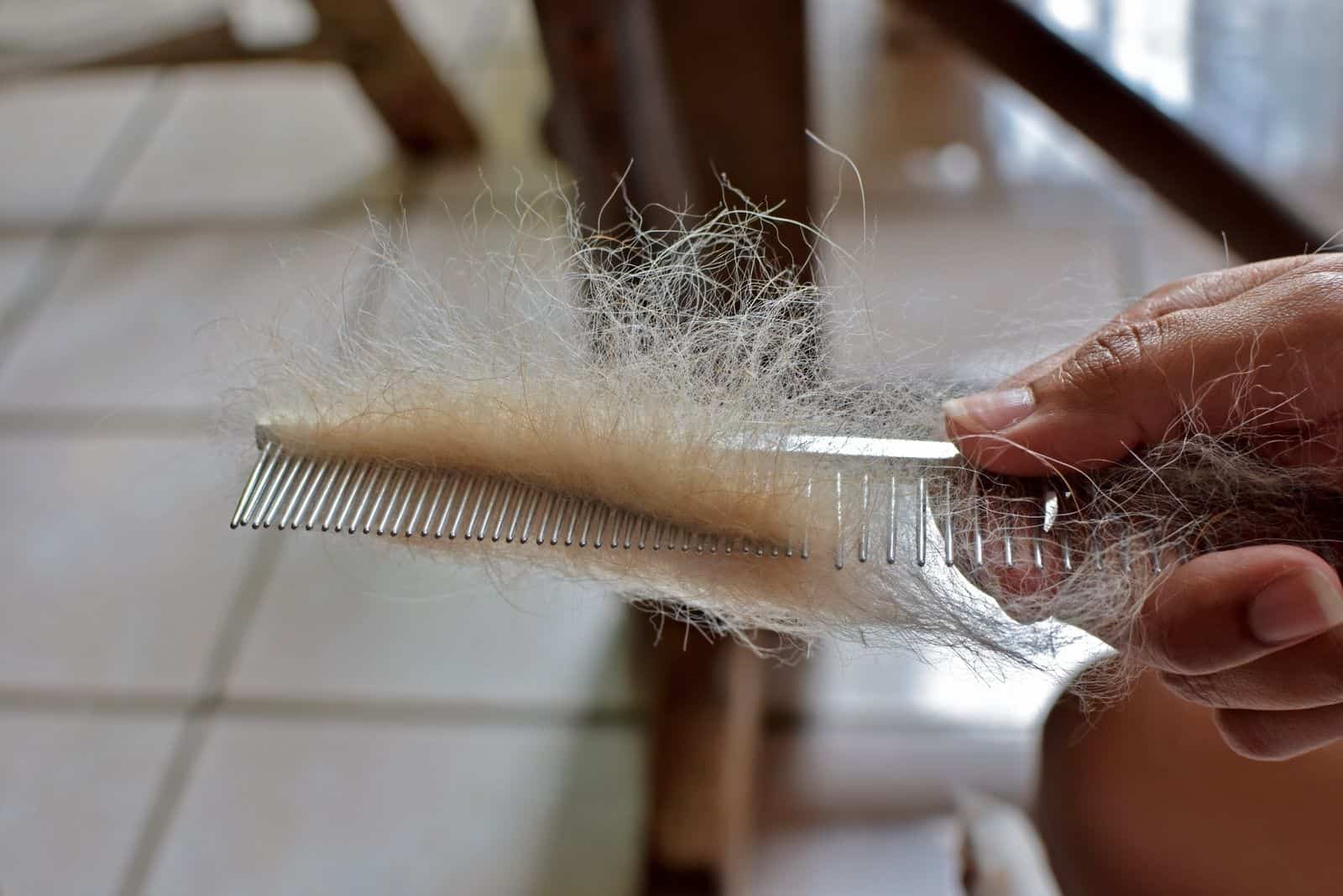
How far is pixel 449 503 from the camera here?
40 centimetres

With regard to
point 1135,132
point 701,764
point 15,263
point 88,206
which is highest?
point 88,206

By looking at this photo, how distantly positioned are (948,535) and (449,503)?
0.66ft

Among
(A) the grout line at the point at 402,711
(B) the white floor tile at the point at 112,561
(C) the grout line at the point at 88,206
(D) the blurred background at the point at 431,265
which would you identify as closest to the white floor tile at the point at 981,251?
(D) the blurred background at the point at 431,265

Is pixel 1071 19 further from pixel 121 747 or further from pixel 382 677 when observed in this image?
pixel 121 747

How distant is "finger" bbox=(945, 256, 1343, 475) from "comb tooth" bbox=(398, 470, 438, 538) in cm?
22

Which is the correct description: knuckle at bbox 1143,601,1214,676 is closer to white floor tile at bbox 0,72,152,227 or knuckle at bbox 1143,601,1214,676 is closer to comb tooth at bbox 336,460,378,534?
comb tooth at bbox 336,460,378,534

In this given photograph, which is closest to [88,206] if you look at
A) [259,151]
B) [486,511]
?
[259,151]

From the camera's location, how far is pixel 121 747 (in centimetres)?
94

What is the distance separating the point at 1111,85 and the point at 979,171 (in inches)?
27.2

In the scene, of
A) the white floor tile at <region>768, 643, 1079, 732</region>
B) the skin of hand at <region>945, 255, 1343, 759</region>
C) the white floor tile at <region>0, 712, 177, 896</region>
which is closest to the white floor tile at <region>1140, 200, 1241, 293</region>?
the white floor tile at <region>768, 643, 1079, 732</region>

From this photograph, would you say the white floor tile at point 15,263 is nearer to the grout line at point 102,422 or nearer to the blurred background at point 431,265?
the blurred background at point 431,265

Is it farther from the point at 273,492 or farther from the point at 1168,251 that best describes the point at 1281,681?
the point at 1168,251

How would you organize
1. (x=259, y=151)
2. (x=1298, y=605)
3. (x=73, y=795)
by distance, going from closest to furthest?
(x=1298, y=605), (x=73, y=795), (x=259, y=151)

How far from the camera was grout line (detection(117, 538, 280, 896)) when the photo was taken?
0.87 meters
